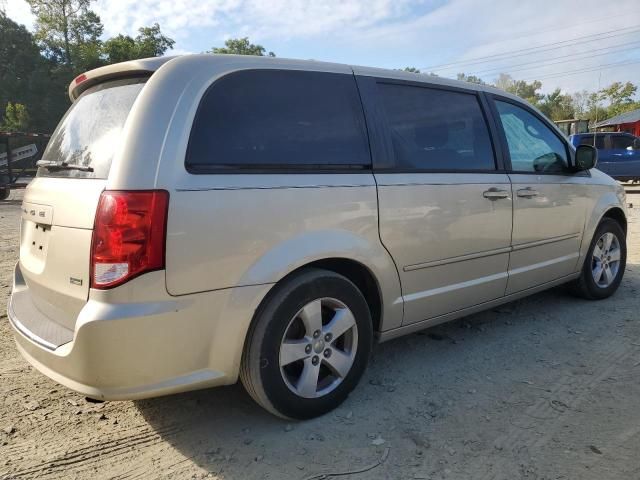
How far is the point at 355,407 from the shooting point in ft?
9.40

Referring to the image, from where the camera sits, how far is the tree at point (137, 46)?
44.7 meters

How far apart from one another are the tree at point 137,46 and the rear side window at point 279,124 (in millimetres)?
44658

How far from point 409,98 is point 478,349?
184cm

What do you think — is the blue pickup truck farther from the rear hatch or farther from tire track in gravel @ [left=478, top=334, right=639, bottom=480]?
the rear hatch

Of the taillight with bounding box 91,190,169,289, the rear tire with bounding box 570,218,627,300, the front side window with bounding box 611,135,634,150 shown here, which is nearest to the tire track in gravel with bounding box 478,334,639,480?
the rear tire with bounding box 570,218,627,300

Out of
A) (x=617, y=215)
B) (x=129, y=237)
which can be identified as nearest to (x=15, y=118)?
(x=617, y=215)

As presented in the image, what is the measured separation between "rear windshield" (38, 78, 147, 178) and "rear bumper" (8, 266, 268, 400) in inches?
23.1

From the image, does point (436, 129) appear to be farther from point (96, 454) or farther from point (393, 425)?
point (96, 454)

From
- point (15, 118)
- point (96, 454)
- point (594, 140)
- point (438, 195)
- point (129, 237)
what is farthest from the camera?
point (15, 118)

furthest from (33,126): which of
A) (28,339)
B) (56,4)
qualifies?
(28,339)

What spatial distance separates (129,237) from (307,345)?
106cm

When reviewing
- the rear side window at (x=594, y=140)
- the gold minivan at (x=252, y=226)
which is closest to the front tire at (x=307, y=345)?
the gold minivan at (x=252, y=226)

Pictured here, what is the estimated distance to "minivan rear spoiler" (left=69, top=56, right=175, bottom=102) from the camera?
2.42 meters

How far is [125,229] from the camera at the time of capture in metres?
2.09
